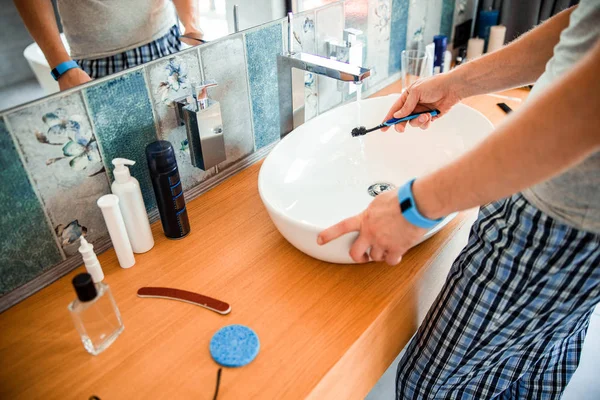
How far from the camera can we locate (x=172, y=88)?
981 millimetres

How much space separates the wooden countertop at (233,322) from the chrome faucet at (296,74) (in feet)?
1.10

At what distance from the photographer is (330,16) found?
1.31 metres

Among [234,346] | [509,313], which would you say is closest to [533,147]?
[509,313]


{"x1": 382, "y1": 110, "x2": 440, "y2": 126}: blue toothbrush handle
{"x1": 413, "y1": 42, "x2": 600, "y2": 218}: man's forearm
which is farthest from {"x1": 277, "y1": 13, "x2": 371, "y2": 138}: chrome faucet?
{"x1": 413, "y1": 42, "x2": 600, "y2": 218}: man's forearm

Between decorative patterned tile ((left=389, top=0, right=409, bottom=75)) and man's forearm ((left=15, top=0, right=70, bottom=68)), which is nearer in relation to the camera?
man's forearm ((left=15, top=0, right=70, bottom=68))

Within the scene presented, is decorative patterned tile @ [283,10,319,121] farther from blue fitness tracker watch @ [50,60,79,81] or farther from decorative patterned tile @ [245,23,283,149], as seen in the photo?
→ blue fitness tracker watch @ [50,60,79,81]

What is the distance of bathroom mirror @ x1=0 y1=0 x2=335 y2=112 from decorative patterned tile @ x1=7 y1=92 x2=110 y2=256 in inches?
1.4

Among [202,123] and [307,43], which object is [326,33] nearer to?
[307,43]

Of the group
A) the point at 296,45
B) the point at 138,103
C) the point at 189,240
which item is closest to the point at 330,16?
the point at 296,45

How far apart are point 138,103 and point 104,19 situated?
0.16 metres

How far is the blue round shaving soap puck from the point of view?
2.40ft

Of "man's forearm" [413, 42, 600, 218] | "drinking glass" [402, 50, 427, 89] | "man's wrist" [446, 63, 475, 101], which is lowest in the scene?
"drinking glass" [402, 50, 427, 89]

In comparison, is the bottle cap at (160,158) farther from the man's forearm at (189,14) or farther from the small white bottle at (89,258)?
the man's forearm at (189,14)

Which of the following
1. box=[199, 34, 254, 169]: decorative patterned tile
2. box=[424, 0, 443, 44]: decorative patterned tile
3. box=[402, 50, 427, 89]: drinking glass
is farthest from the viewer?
box=[424, 0, 443, 44]: decorative patterned tile
